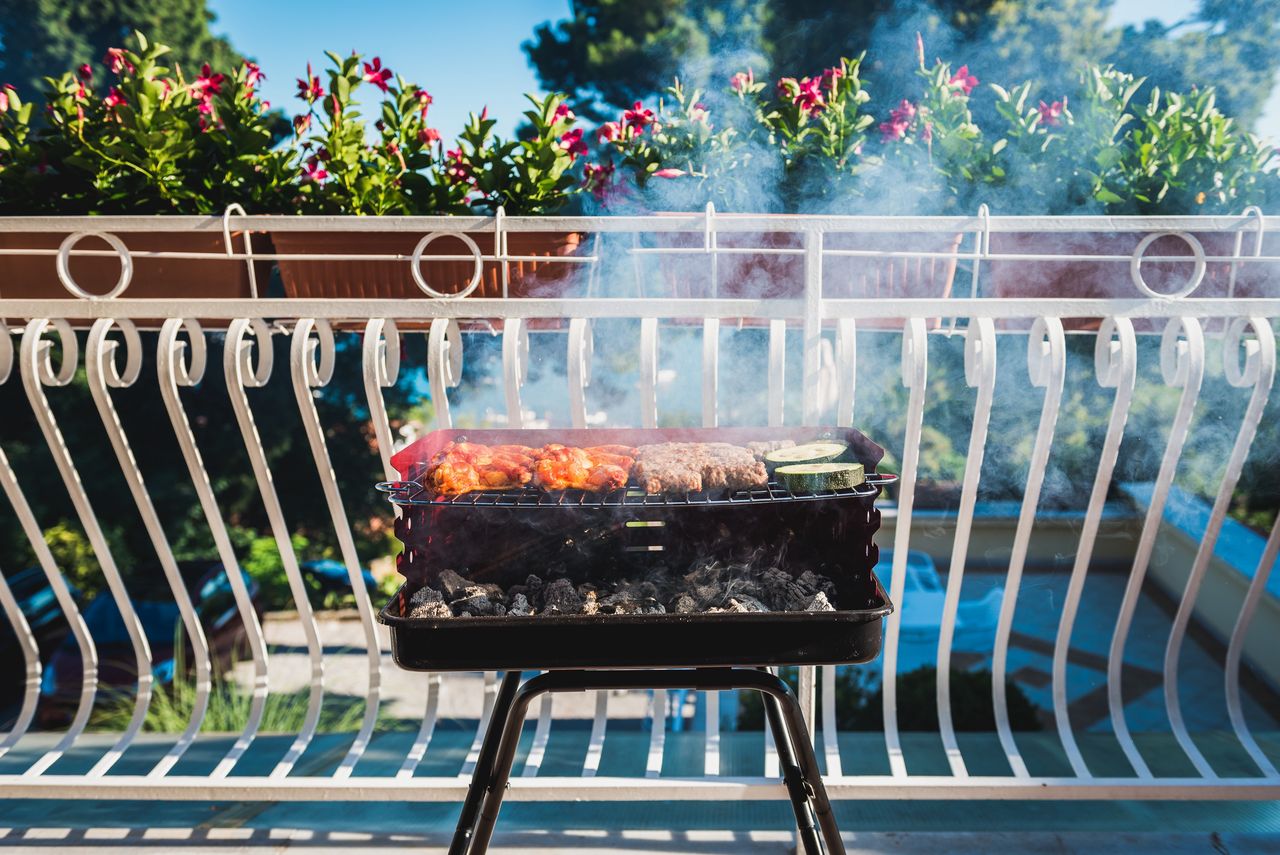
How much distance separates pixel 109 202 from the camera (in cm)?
216

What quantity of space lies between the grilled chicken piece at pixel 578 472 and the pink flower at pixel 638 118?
1105mm

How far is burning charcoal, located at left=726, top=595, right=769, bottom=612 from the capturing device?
1.32 m

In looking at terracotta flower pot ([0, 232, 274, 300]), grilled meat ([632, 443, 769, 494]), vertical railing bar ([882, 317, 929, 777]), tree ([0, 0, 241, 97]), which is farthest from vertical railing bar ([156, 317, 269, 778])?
tree ([0, 0, 241, 97])

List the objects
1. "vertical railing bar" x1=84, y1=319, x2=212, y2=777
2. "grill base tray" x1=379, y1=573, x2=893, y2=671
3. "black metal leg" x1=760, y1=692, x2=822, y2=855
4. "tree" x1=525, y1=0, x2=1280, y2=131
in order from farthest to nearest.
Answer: "tree" x1=525, y1=0, x2=1280, y2=131, "vertical railing bar" x1=84, y1=319, x2=212, y2=777, "black metal leg" x1=760, y1=692, x2=822, y2=855, "grill base tray" x1=379, y1=573, x2=893, y2=671

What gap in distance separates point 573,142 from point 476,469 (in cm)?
114

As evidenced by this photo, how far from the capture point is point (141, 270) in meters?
2.05

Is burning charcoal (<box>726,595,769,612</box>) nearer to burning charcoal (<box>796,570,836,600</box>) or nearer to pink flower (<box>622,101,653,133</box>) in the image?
burning charcoal (<box>796,570,836,600</box>)

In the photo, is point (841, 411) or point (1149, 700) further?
point (1149, 700)

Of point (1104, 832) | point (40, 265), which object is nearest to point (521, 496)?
point (40, 265)

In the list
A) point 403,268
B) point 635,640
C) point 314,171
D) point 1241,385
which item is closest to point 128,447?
point 403,268

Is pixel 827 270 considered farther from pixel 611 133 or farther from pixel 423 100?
pixel 423 100

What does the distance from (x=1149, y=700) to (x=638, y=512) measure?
6885mm

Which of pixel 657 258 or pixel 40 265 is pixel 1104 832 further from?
pixel 40 265

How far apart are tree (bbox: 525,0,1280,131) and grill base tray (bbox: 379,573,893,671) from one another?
21.1ft
